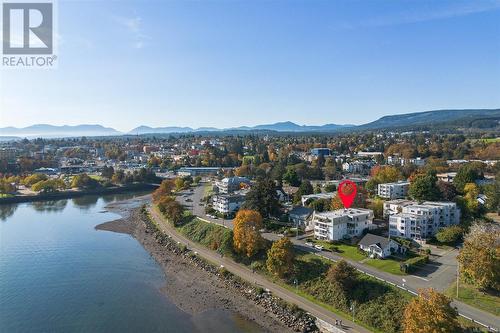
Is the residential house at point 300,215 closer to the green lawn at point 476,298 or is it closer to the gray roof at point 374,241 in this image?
the gray roof at point 374,241

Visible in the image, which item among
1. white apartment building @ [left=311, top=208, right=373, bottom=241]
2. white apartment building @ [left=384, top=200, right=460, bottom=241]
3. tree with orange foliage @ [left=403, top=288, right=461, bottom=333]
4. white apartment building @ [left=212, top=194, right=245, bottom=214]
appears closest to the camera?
tree with orange foliage @ [left=403, top=288, right=461, bottom=333]

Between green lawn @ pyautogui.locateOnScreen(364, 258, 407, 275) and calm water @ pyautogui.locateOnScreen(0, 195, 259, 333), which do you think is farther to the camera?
green lawn @ pyautogui.locateOnScreen(364, 258, 407, 275)

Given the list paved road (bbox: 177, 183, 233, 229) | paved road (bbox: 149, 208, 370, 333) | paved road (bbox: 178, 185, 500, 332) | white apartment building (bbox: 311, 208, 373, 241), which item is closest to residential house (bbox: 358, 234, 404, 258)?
paved road (bbox: 178, 185, 500, 332)

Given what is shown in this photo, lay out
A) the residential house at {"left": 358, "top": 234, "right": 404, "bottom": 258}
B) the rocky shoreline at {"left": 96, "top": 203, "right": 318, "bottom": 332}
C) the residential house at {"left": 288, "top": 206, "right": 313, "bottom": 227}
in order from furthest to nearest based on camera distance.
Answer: the residential house at {"left": 288, "top": 206, "right": 313, "bottom": 227} → the residential house at {"left": 358, "top": 234, "right": 404, "bottom": 258} → the rocky shoreline at {"left": 96, "top": 203, "right": 318, "bottom": 332}

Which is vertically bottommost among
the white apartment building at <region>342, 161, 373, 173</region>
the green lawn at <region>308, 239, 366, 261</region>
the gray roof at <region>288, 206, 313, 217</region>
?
the green lawn at <region>308, 239, 366, 261</region>

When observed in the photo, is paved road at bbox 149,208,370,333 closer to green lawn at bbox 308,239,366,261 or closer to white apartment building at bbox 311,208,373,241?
green lawn at bbox 308,239,366,261

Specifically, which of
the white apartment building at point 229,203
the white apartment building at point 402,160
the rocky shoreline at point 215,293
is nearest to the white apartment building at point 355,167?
the white apartment building at point 402,160

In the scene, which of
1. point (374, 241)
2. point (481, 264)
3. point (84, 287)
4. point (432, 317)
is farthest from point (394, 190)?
point (84, 287)

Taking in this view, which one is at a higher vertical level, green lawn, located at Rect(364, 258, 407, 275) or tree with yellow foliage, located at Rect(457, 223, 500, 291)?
tree with yellow foliage, located at Rect(457, 223, 500, 291)

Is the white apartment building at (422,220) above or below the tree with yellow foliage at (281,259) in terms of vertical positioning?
above
